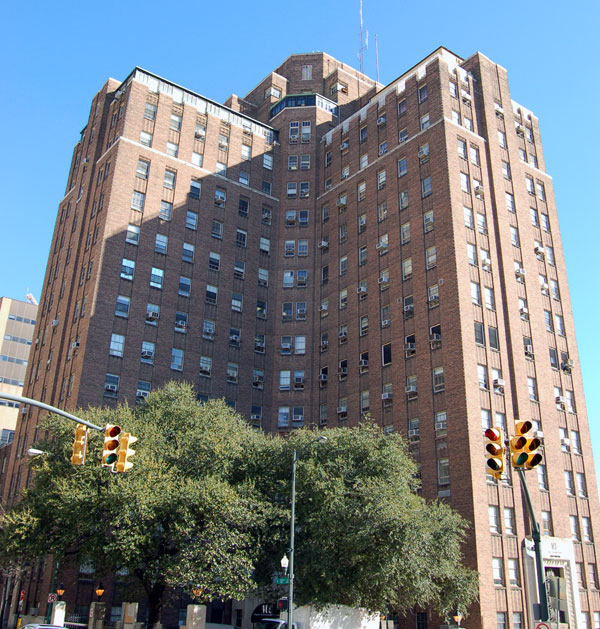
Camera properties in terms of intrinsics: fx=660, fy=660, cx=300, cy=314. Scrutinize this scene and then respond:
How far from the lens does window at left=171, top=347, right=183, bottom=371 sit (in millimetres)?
56656

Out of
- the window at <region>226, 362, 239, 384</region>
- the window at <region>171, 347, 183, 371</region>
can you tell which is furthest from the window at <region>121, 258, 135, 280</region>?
the window at <region>226, 362, 239, 384</region>

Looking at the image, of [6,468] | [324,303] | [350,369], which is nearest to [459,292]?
[350,369]

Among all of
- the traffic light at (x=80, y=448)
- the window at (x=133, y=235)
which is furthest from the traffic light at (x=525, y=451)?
the window at (x=133, y=235)

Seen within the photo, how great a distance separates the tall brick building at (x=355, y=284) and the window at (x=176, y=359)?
124 millimetres

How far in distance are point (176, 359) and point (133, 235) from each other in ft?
38.5

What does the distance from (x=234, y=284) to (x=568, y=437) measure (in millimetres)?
32079

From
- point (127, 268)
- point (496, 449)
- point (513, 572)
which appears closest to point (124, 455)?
point (496, 449)

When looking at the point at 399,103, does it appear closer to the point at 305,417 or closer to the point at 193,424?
the point at 305,417

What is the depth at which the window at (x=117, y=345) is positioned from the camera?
54062 millimetres

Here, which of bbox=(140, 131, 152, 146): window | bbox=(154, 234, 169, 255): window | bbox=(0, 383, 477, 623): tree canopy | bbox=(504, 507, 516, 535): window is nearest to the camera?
bbox=(0, 383, 477, 623): tree canopy

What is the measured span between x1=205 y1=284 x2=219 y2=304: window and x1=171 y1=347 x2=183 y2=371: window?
590 centimetres

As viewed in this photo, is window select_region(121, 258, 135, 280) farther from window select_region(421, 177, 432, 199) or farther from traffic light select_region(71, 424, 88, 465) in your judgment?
traffic light select_region(71, 424, 88, 465)

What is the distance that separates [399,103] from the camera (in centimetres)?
6112

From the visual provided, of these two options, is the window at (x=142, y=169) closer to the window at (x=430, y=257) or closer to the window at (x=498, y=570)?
the window at (x=430, y=257)
